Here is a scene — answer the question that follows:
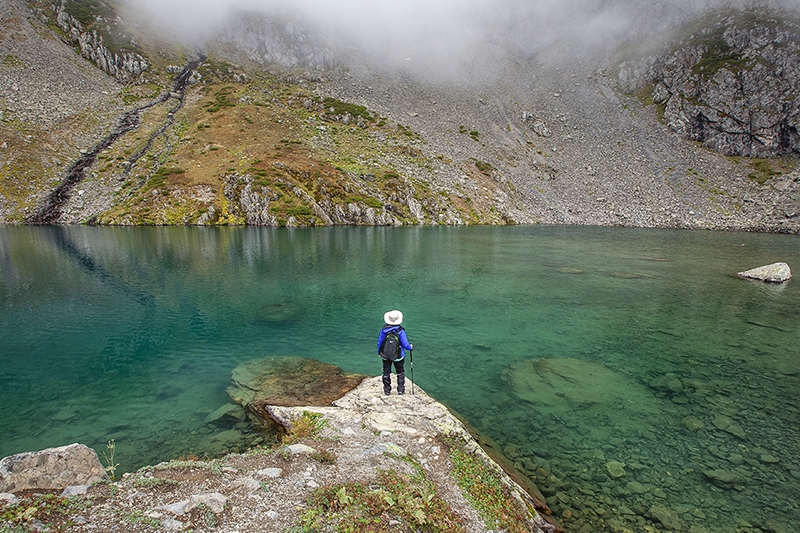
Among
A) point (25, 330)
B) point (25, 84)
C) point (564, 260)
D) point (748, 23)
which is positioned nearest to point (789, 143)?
point (748, 23)

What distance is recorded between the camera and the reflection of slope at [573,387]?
15.2m

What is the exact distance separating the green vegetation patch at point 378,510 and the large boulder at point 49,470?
426 centimetres

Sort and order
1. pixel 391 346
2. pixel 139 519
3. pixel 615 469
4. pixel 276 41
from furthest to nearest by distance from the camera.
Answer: pixel 276 41 < pixel 391 346 < pixel 615 469 < pixel 139 519

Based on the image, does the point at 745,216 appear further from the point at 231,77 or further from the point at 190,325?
the point at 231,77

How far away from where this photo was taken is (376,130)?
124 m

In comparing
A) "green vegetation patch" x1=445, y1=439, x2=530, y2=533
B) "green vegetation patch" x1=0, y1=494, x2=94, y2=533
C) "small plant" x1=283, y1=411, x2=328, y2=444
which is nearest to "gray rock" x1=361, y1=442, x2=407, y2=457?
"green vegetation patch" x1=445, y1=439, x2=530, y2=533

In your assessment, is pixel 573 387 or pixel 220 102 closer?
pixel 573 387

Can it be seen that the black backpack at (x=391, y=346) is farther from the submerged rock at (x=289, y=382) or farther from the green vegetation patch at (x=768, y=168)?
the green vegetation patch at (x=768, y=168)

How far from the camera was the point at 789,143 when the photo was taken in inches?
4557

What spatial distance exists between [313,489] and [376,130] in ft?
414

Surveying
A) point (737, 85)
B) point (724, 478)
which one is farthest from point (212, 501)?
point (737, 85)

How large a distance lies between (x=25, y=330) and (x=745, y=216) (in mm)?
139185

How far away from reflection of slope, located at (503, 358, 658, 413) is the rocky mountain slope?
75.9 meters

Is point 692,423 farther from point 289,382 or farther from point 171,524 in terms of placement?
point 171,524
